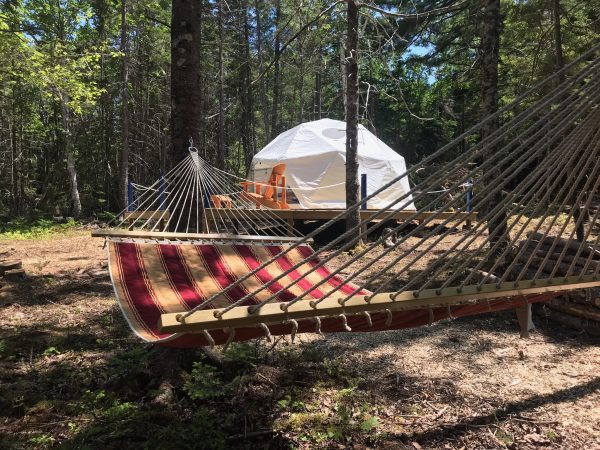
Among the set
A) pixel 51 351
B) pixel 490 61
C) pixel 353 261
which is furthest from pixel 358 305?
pixel 490 61

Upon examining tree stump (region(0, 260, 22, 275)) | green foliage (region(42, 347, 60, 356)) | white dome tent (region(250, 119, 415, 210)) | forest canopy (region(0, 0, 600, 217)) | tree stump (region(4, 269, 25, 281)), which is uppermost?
forest canopy (region(0, 0, 600, 217))

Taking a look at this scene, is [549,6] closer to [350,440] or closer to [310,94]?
[350,440]

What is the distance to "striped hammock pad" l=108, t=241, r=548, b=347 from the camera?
1.84 metres

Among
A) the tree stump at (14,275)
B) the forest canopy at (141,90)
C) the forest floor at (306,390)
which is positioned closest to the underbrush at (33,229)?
the forest canopy at (141,90)

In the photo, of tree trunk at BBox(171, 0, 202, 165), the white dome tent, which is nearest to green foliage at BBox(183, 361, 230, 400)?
tree trunk at BBox(171, 0, 202, 165)

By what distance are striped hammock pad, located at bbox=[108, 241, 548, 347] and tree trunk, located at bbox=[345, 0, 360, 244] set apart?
3243 millimetres

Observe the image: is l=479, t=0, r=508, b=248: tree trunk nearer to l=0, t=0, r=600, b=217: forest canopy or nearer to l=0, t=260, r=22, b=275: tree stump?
l=0, t=0, r=600, b=217: forest canopy

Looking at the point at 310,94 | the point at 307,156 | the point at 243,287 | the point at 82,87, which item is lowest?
the point at 243,287

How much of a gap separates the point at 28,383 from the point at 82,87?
707 centimetres

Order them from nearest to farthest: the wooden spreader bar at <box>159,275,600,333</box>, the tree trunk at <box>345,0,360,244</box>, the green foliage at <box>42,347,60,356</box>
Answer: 1. the wooden spreader bar at <box>159,275,600,333</box>
2. the green foliage at <box>42,347,60,356</box>
3. the tree trunk at <box>345,0,360,244</box>

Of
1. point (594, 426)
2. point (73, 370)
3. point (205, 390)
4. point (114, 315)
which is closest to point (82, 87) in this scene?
point (114, 315)

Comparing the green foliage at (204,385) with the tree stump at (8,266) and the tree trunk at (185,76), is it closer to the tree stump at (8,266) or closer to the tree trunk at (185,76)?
the tree trunk at (185,76)

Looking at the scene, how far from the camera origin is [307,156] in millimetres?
9586

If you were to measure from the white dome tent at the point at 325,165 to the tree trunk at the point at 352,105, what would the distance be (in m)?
2.31
